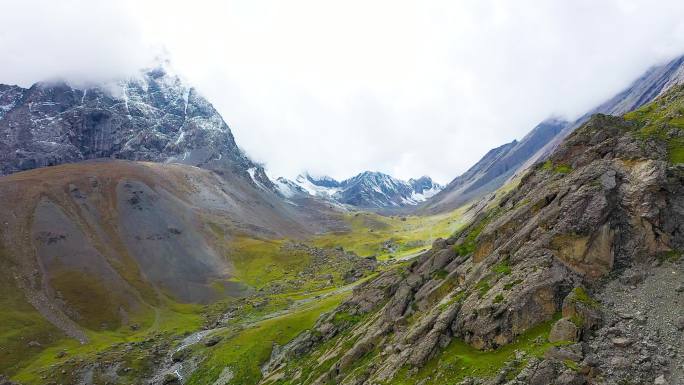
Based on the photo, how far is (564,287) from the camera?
39.4 m

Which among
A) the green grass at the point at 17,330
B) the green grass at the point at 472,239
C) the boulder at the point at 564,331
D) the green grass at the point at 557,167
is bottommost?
the boulder at the point at 564,331

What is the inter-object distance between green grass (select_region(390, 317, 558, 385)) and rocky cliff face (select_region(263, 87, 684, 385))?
13 cm

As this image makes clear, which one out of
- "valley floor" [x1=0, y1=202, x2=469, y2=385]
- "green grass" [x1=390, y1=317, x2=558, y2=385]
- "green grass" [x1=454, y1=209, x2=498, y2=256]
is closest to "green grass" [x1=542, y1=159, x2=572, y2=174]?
"green grass" [x1=454, y1=209, x2=498, y2=256]

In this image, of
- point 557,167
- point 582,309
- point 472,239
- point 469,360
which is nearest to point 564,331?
point 582,309

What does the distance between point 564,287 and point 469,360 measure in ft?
35.5

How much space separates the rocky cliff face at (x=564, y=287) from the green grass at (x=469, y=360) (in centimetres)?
13

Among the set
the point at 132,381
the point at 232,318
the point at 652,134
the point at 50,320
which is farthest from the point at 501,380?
the point at 50,320

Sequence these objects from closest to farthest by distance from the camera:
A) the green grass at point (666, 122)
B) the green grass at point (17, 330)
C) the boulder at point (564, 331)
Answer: the boulder at point (564, 331)
the green grass at point (666, 122)
the green grass at point (17, 330)

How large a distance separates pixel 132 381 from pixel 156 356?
1237 cm

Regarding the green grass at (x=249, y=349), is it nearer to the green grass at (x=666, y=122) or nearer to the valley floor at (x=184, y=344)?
the valley floor at (x=184, y=344)

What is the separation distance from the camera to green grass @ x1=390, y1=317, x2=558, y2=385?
36.3m

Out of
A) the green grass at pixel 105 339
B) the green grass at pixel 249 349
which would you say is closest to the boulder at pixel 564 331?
the green grass at pixel 249 349

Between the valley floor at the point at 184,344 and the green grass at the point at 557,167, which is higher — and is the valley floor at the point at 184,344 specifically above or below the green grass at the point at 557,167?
above

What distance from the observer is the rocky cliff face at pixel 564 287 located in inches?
1304
